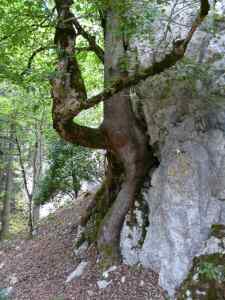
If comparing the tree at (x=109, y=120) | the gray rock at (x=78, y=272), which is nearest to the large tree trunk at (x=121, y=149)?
the tree at (x=109, y=120)

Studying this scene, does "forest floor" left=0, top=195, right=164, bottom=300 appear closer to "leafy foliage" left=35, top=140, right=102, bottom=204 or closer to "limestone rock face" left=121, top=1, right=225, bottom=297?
"limestone rock face" left=121, top=1, right=225, bottom=297

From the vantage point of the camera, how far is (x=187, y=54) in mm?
5508

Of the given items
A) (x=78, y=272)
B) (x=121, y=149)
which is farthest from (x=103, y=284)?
(x=121, y=149)

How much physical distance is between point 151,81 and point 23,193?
40.3ft

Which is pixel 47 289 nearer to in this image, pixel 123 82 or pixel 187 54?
pixel 123 82

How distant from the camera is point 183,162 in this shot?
4.90 m

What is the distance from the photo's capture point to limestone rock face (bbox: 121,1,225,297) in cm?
460

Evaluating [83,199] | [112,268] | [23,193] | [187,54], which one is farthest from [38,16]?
[23,193]

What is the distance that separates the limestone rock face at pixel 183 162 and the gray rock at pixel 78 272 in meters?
0.79

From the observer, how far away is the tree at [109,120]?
4539 mm

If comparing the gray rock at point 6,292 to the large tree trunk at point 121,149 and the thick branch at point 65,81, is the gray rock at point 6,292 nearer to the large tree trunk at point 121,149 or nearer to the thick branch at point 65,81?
the large tree trunk at point 121,149

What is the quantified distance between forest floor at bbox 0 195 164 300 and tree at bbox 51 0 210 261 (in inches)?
18.4

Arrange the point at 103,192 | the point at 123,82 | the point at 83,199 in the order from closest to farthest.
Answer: the point at 123,82
the point at 103,192
the point at 83,199

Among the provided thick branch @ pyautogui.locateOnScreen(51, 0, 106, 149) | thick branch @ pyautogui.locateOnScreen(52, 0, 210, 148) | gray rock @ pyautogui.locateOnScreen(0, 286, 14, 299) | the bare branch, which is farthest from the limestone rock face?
gray rock @ pyautogui.locateOnScreen(0, 286, 14, 299)
